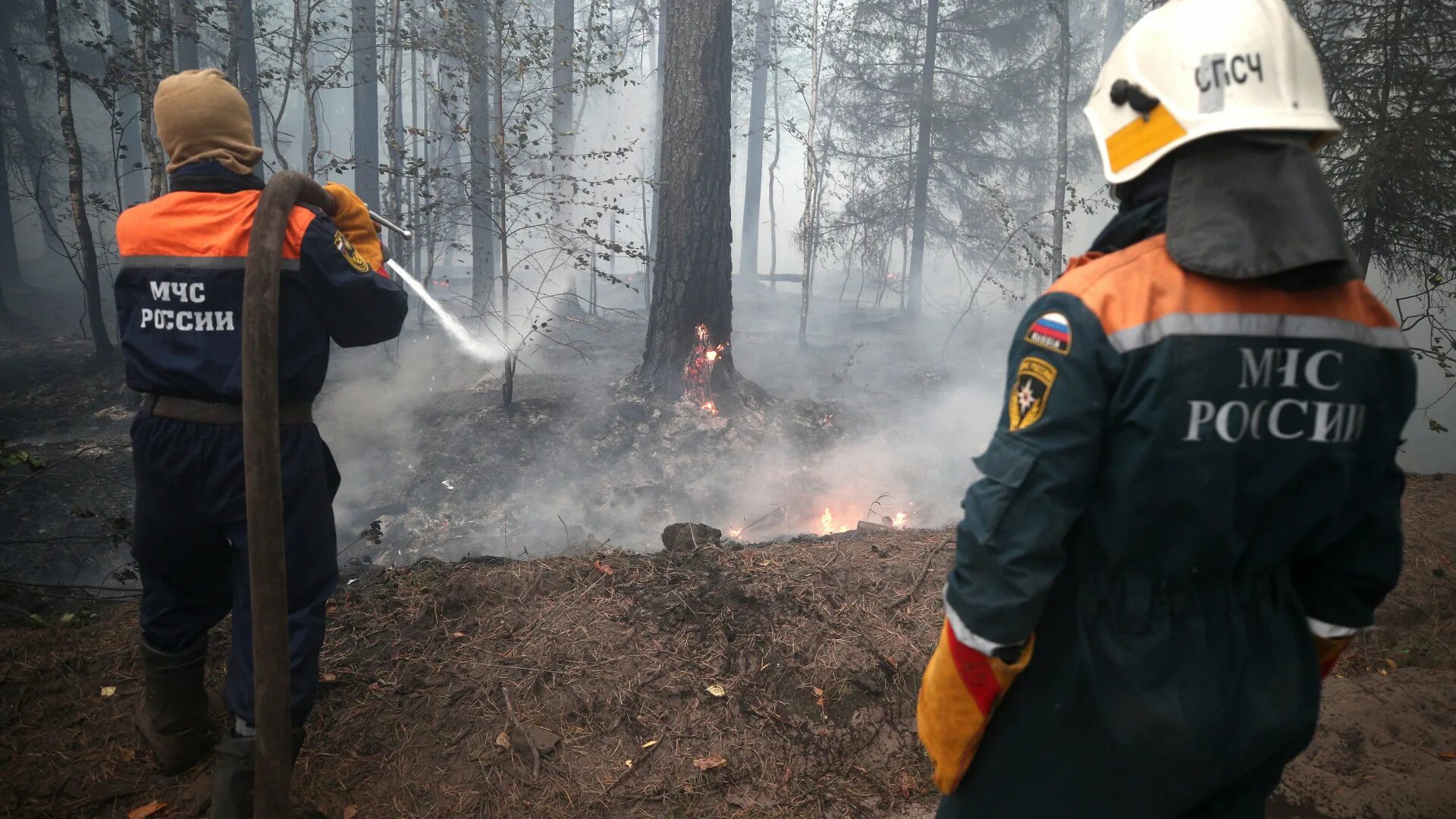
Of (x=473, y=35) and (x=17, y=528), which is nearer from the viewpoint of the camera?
(x=17, y=528)

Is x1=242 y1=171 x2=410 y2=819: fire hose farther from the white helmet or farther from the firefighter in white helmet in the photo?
the white helmet

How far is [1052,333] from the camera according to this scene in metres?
1.64

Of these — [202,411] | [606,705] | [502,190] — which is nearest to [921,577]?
[606,705]

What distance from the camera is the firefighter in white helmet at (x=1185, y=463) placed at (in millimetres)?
1565

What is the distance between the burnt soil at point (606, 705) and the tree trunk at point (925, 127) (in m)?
16.5

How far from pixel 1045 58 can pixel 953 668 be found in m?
21.2

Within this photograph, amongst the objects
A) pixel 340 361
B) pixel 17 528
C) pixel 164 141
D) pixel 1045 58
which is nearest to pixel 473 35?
pixel 340 361

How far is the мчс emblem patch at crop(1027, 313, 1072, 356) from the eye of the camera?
1606 millimetres

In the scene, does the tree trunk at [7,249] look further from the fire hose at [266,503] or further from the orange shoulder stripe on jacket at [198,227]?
the fire hose at [266,503]

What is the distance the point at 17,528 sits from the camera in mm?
7211

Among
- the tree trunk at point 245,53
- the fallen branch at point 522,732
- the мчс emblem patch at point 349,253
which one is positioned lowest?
the fallen branch at point 522,732

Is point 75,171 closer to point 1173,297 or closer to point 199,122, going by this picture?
point 199,122

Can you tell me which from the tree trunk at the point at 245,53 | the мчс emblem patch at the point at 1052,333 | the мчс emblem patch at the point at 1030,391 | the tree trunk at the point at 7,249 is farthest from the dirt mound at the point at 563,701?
the tree trunk at the point at 7,249

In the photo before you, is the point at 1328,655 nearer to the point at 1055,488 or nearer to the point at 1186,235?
the point at 1055,488
